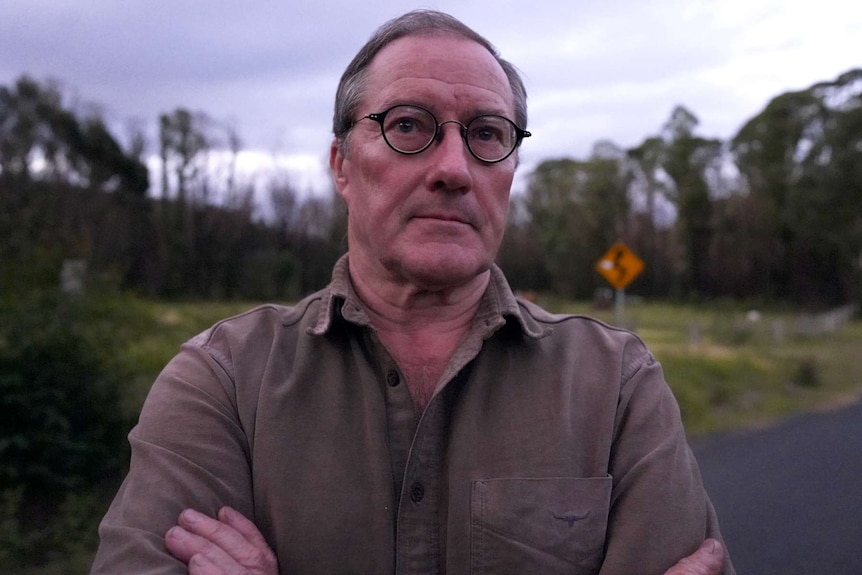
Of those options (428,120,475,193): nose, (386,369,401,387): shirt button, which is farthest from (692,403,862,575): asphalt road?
(428,120,475,193): nose

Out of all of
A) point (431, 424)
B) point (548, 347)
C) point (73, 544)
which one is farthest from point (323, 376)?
point (73, 544)

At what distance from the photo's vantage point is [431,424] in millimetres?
2186

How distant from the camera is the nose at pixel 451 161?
89.0 inches

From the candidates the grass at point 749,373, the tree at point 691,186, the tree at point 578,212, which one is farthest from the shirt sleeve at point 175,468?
the tree at point 691,186

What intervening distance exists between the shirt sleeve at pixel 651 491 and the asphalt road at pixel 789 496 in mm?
4372

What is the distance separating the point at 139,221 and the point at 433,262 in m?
16.5

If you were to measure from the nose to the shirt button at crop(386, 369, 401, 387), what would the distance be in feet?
1.55

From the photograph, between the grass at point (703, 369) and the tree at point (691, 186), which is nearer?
the grass at point (703, 369)

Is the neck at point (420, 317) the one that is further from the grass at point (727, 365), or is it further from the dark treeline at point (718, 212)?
the dark treeline at point (718, 212)

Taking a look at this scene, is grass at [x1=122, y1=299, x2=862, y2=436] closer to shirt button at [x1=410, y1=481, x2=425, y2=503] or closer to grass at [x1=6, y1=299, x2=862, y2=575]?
grass at [x1=6, y1=299, x2=862, y2=575]

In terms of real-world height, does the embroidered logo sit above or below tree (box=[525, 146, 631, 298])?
above

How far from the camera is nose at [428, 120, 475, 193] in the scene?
226 centimetres

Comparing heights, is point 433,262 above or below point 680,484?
above

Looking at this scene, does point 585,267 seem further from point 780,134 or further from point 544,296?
point 780,134
